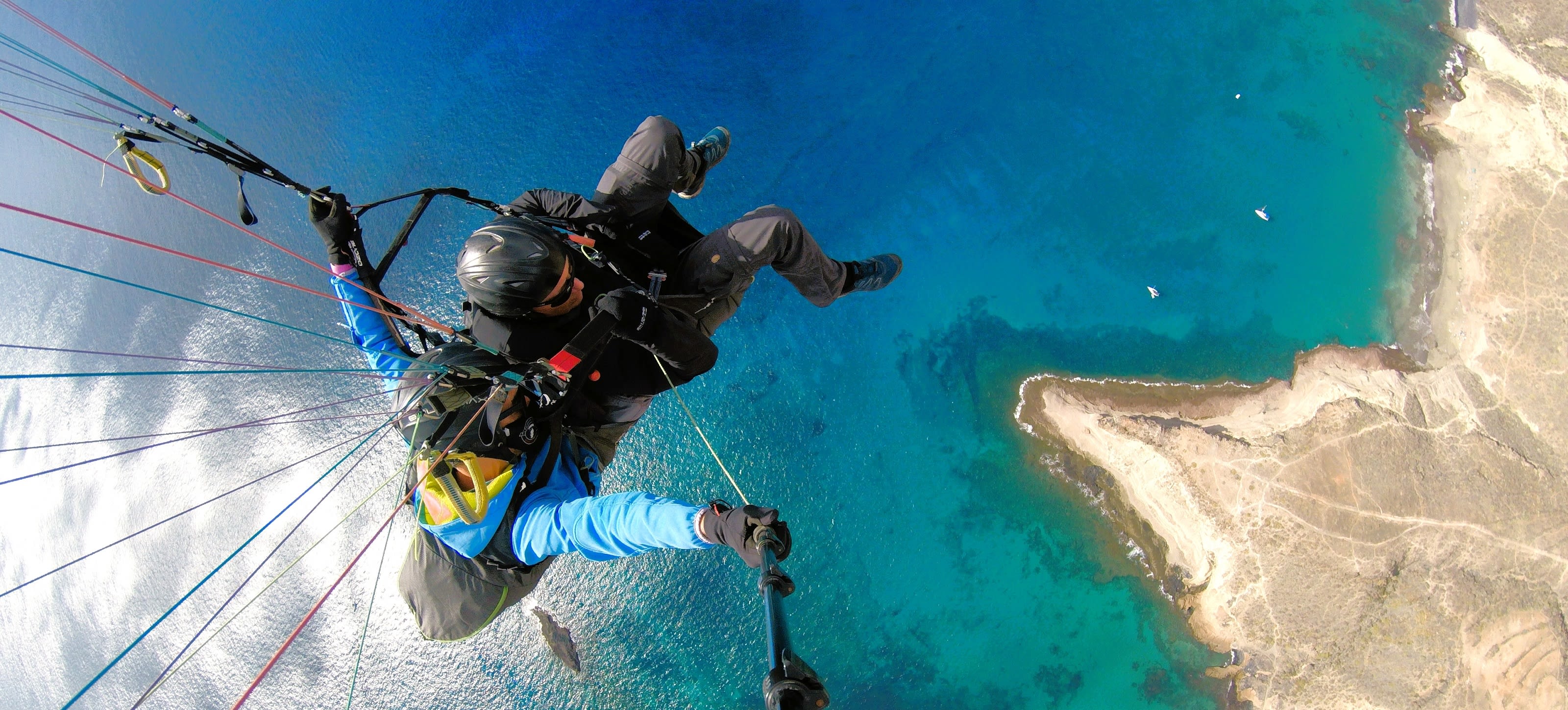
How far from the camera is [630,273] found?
9.29 ft

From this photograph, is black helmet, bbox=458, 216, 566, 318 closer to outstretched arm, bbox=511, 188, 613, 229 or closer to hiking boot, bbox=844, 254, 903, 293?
outstretched arm, bbox=511, 188, 613, 229

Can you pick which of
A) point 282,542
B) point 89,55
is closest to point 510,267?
point 89,55

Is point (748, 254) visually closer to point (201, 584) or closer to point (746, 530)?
point (746, 530)

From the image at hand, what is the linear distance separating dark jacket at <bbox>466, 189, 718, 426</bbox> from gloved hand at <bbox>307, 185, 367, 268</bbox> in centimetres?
50

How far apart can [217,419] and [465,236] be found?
209 cm

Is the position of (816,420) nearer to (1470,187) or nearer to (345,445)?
(345,445)

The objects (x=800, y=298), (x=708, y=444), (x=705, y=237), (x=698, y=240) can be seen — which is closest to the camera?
(x=705, y=237)

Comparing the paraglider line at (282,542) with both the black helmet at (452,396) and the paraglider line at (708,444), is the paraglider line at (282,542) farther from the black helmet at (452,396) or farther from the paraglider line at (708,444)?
the black helmet at (452,396)

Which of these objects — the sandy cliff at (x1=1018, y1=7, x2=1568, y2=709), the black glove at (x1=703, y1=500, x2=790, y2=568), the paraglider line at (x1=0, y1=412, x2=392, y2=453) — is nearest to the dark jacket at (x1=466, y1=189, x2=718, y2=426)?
the black glove at (x1=703, y1=500, x2=790, y2=568)

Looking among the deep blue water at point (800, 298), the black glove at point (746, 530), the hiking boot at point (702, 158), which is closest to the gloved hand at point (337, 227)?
the hiking boot at point (702, 158)

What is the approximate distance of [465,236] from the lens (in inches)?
195

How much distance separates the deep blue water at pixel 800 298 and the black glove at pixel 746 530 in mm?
2763

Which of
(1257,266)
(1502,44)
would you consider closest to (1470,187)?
(1502,44)

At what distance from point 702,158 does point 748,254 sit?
0.76 m
